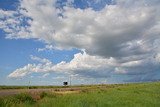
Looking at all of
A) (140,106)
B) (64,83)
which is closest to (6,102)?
(140,106)

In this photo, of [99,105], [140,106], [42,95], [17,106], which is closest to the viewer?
[17,106]

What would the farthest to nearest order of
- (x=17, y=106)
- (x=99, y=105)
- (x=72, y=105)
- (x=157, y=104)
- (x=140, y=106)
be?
(x=157, y=104)
(x=140, y=106)
(x=99, y=105)
(x=72, y=105)
(x=17, y=106)

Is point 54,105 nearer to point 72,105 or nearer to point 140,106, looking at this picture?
point 72,105

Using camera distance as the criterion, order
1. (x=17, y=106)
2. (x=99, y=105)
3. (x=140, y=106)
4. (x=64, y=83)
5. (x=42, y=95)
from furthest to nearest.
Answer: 1. (x=64, y=83)
2. (x=42, y=95)
3. (x=140, y=106)
4. (x=99, y=105)
5. (x=17, y=106)

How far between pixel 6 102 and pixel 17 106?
0.95m

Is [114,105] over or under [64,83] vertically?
under

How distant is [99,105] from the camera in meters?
23.0

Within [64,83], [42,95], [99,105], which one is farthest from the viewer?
[64,83]

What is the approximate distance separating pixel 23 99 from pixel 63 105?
4442 millimetres

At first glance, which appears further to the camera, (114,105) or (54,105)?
(114,105)

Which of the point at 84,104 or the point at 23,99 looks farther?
the point at 23,99

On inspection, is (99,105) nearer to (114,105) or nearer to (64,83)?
(114,105)

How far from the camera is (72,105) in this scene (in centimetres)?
2100

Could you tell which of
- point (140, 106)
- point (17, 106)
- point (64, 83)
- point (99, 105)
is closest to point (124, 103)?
point (140, 106)
